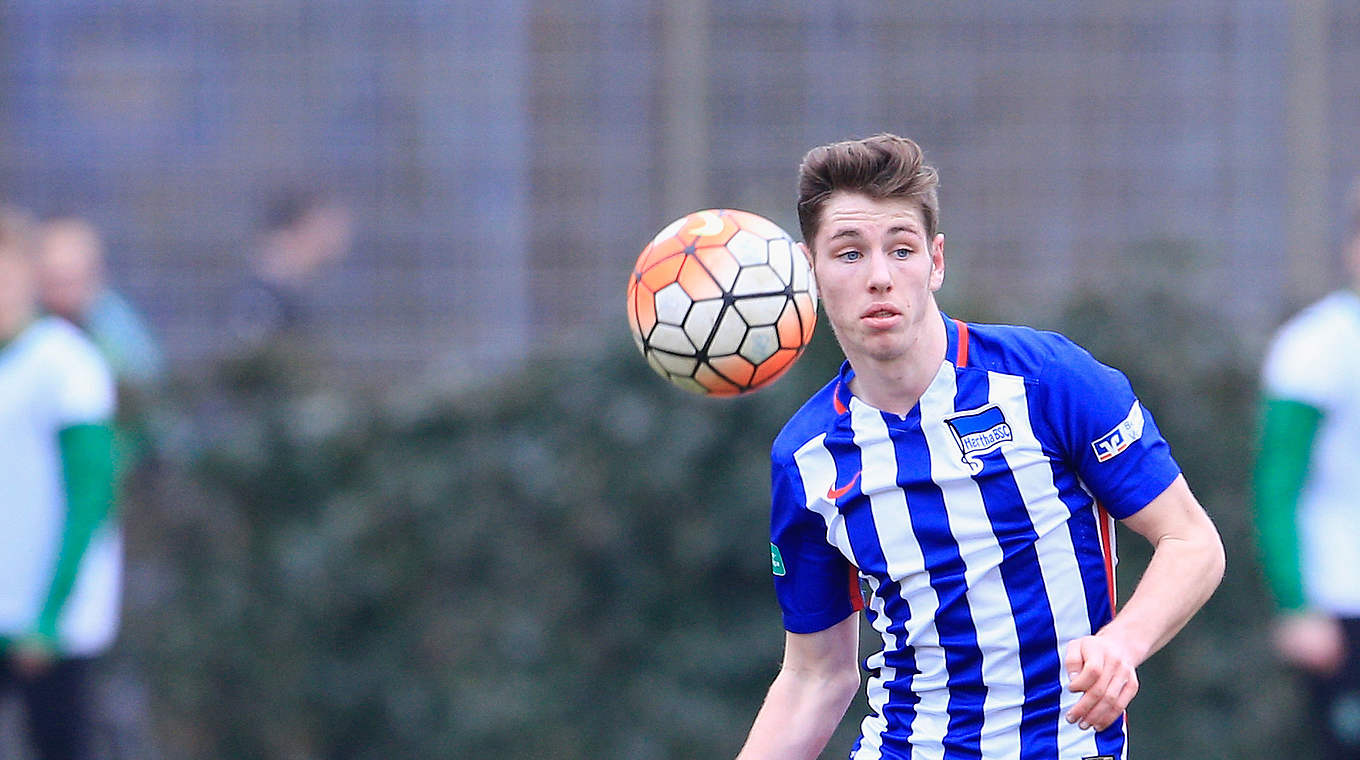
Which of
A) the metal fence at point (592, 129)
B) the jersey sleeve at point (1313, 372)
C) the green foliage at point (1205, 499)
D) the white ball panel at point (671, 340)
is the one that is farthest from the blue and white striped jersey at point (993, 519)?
the metal fence at point (592, 129)

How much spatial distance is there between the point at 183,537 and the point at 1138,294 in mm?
4720

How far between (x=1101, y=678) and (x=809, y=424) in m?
1.09

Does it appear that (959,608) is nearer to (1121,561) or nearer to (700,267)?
(700,267)

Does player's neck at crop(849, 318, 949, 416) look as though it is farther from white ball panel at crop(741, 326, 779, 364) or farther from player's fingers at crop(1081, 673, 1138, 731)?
player's fingers at crop(1081, 673, 1138, 731)

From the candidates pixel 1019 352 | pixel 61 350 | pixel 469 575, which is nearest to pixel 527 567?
pixel 469 575

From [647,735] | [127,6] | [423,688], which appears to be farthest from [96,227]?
[647,735]

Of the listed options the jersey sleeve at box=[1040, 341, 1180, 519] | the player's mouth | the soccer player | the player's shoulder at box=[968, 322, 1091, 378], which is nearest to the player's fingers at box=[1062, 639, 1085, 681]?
the soccer player

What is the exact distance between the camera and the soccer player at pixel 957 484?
3836mm

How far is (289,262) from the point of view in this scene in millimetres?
9086

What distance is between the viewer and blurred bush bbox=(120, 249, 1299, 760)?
8.02 metres

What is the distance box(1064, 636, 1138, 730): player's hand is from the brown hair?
103cm

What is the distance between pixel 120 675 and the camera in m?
8.47

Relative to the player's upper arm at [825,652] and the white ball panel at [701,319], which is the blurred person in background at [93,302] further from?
the player's upper arm at [825,652]

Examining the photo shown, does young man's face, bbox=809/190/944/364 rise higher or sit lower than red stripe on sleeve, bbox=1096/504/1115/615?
higher
